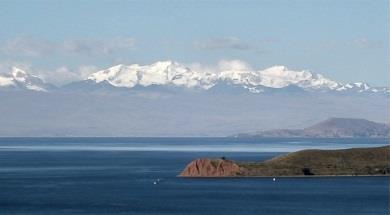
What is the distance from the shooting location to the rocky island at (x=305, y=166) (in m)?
156

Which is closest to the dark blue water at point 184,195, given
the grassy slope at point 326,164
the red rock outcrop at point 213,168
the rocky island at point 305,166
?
the red rock outcrop at point 213,168

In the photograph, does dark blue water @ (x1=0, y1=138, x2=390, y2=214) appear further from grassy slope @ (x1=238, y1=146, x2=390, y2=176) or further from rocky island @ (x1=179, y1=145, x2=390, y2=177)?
grassy slope @ (x1=238, y1=146, x2=390, y2=176)

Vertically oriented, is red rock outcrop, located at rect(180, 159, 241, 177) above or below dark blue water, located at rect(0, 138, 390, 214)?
above

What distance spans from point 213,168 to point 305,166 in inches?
455

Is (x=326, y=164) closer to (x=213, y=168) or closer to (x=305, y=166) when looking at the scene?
(x=305, y=166)

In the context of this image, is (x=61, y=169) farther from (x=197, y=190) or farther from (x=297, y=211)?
(x=297, y=211)

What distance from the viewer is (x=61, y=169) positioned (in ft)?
623

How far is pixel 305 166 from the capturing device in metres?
159

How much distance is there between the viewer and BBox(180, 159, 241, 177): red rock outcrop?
513ft

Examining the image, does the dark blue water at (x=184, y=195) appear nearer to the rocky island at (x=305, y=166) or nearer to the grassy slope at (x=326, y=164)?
the rocky island at (x=305, y=166)

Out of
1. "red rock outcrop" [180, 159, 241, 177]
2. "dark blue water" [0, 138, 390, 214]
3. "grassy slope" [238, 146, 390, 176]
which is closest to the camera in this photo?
"dark blue water" [0, 138, 390, 214]

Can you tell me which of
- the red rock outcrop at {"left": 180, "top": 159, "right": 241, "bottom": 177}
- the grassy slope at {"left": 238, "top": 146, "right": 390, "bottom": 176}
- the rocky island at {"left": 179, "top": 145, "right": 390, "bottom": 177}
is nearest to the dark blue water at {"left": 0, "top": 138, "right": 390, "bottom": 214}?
the red rock outcrop at {"left": 180, "top": 159, "right": 241, "bottom": 177}

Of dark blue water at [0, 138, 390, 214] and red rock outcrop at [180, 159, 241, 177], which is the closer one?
dark blue water at [0, 138, 390, 214]

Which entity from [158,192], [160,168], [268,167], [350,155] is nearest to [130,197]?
[158,192]
